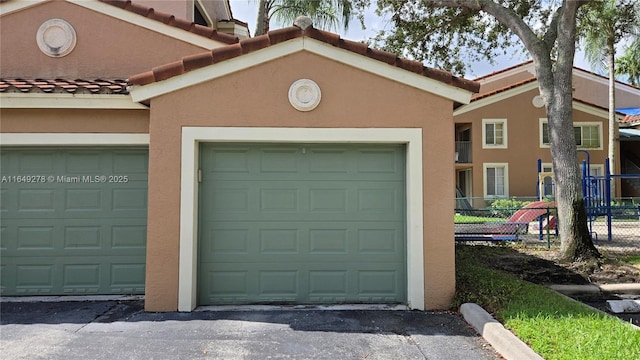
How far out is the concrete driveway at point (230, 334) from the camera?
4.63 metres

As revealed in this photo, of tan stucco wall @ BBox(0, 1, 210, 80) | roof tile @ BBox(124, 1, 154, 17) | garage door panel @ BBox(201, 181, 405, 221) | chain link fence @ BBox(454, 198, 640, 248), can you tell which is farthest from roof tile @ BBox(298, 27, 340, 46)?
chain link fence @ BBox(454, 198, 640, 248)

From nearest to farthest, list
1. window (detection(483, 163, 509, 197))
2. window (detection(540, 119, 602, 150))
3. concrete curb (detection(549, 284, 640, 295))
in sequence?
concrete curb (detection(549, 284, 640, 295)) < window (detection(540, 119, 602, 150)) < window (detection(483, 163, 509, 197))

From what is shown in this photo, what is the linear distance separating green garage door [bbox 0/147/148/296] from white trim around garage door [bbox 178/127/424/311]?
1.11m

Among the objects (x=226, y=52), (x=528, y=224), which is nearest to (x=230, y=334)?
(x=226, y=52)

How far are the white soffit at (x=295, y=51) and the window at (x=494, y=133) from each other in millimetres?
18982

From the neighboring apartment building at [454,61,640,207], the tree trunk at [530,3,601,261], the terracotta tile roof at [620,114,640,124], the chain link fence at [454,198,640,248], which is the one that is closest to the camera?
the tree trunk at [530,3,601,261]

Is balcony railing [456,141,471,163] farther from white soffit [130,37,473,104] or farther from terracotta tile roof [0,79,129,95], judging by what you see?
terracotta tile roof [0,79,129,95]

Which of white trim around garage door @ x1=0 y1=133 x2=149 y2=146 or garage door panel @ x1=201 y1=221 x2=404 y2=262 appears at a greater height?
white trim around garage door @ x1=0 y1=133 x2=149 y2=146

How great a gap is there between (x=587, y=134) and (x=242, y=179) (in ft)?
76.8

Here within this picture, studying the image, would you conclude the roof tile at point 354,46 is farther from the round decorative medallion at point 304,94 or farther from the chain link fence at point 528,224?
the chain link fence at point 528,224

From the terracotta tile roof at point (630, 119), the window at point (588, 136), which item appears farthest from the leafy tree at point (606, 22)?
the terracotta tile roof at point (630, 119)

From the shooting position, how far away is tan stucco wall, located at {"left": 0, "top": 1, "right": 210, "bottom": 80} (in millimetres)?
7664

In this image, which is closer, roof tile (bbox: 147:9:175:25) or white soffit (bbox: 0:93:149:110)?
white soffit (bbox: 0:93:149:110)

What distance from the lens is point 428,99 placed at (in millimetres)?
6176
